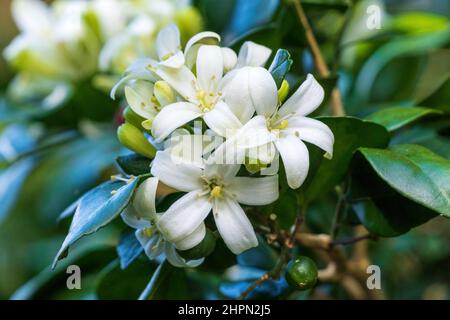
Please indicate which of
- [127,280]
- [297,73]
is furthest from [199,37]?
[297,73]

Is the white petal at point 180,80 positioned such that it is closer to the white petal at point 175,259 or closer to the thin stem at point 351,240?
the white petal at point 175,259

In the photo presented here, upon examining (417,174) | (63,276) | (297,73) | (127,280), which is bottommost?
(63,276)

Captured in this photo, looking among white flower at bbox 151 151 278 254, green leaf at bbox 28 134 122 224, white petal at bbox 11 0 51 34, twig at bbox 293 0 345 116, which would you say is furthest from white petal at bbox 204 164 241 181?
white petal at bbox 11 0 51 34

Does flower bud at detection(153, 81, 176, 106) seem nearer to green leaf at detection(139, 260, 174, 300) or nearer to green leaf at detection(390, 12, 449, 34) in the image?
green leaf at detection(139, 260, 174, 300)

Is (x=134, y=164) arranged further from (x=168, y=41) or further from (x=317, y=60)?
(x=317, y=60)

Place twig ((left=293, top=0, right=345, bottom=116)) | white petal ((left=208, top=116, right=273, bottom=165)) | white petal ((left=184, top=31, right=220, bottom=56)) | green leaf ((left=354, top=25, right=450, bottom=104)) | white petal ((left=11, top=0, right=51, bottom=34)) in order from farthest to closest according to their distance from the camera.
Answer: white petal ((left=11, top=0, right=51, bottom=34)) < green leaf ((left=354, top=25, right=450, bottom=104)) < twig ((left=293, top=0, right=345, bottom=116)) < white petal ((left=184, top=31, right=220, bottom=56)) < white petal ((left=208, top=116, right=273, bottom=165))

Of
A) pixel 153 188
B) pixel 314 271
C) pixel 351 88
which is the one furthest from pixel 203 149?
pixel 351 88

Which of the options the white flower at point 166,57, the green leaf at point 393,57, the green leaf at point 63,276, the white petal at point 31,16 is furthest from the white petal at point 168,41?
the white petal at point 31,16
